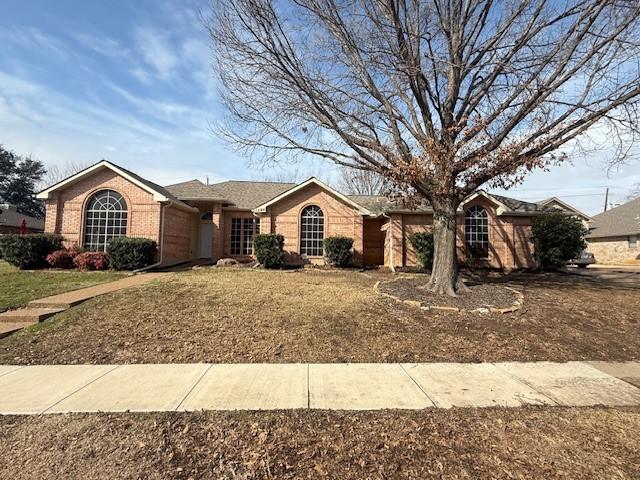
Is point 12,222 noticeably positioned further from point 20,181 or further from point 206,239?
point 206,239

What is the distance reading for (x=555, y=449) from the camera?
10.1ft

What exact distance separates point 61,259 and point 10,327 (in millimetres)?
8925

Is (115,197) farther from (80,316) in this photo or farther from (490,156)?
(490,156)

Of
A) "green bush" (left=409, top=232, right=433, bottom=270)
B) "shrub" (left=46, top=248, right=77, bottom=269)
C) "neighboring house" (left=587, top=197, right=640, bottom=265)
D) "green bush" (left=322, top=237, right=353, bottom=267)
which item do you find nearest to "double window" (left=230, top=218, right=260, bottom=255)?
"green bush" (left=322, top=237, right=353, bottom=267)

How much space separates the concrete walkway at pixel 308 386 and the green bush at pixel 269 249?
10450 mm

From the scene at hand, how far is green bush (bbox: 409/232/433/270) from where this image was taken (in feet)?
53.2

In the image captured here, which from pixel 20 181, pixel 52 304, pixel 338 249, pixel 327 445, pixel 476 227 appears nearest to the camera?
pixel 327 445

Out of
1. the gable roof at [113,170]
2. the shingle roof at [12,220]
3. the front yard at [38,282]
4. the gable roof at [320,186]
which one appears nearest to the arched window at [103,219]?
the gable roof at [113,170]

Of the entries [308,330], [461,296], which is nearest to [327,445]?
[308,330]

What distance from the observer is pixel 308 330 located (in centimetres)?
666

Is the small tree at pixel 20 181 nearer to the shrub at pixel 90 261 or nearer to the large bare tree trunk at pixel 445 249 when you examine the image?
the shrub at pixel 90 261

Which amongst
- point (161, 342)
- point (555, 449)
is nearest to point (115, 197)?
point (161, 342)

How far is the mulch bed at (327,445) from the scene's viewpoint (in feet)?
9.09

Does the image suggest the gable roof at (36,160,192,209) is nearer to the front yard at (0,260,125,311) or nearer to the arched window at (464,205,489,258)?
the front yard at (0,260,125,311)
